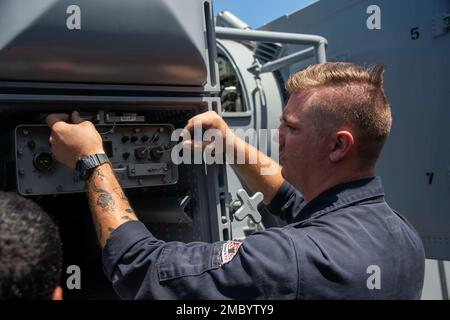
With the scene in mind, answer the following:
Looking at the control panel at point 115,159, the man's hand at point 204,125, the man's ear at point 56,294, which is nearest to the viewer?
the man's ear at point 56,294

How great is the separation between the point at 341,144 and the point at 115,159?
33.0 inches

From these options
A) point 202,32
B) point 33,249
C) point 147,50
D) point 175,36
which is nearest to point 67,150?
point 147,50

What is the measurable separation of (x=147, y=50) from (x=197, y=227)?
2.51 feet

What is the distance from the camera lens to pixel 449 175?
2.69 metres

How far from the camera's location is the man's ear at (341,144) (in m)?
1.44

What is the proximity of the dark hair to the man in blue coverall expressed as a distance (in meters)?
0.44

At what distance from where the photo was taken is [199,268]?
1.29 m

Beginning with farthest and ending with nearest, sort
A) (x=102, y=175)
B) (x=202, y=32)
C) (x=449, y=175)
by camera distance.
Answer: (x=449, y=175)
(x=202, y=32)
(x=102, y=175)

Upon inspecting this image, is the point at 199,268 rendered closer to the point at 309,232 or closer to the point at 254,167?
the point at 309,232

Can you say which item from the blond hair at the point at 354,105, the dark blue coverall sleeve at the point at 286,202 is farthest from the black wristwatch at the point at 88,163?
the dark blue coverall sleeve at the point at 286,202

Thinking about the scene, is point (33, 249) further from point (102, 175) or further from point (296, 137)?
point (296, 137)

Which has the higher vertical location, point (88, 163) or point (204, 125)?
point (204, 125)

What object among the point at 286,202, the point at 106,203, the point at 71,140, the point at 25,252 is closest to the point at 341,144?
the point at 286,202

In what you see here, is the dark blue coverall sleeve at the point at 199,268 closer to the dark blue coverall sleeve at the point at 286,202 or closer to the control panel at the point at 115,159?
the control panel at the point at 115,159
